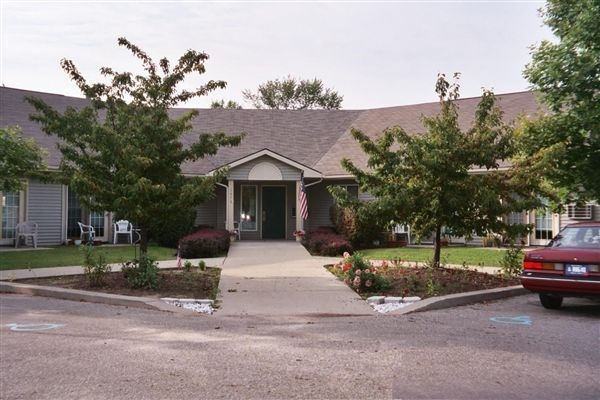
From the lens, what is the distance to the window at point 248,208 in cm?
2421

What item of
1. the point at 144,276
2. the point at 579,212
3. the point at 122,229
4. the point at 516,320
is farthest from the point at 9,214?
the point at 579,212

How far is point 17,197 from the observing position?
2062 cm

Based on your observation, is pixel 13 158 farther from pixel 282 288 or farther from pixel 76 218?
pixel 282 288

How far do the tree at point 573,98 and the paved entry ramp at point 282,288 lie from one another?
6.41 meters

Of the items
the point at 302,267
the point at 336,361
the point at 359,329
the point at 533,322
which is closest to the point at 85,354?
the point at 336,361

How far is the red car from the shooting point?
28.2ft

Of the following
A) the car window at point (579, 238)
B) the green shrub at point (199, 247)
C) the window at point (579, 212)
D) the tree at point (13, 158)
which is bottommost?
the green shrub at point (199, 247)

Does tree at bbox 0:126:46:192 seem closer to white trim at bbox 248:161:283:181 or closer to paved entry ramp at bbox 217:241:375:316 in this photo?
paved entry ramp at bbox 217:241:375:316

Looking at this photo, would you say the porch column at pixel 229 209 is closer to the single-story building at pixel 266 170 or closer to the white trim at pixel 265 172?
the single-story building at pixel 266 170

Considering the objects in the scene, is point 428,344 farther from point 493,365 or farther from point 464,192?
point 464,192

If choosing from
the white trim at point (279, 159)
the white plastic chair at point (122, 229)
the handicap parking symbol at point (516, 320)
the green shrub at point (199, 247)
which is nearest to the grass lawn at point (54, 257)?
the green shrub at point (199, 247)

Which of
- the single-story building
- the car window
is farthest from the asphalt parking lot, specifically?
the single-story building

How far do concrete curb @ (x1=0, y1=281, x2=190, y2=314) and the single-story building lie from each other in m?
10.0

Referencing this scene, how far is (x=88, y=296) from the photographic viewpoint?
9711mm
